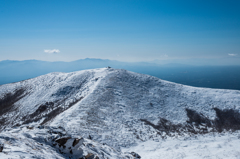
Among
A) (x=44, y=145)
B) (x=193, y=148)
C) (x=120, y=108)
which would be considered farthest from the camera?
(x=120, y=108)

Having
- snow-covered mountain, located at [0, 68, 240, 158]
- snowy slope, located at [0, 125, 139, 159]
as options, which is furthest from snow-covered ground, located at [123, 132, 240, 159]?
snowy slope, located at [0, 125, 139, 159]

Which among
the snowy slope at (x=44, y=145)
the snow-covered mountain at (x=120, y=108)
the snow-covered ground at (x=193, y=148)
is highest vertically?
the snowy slope at (x=44, y=145)

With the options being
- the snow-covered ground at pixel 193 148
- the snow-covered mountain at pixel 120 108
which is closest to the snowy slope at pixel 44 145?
the snow-covered mountain at pixel 120 108

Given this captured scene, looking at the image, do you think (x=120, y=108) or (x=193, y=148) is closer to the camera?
(x=193, y=148)

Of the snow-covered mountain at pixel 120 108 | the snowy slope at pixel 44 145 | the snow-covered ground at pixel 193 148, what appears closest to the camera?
the snowy slope at pixel 44 145

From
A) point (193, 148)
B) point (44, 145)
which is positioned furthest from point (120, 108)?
point (44, 145)

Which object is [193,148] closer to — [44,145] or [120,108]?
[120,108]

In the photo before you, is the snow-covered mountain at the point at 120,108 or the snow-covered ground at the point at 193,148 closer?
the snow-covered ground at the point at 193,148

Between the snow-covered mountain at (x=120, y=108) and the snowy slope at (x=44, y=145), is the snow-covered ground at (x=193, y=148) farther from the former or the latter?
the snowy slope at (x=44, y=145)

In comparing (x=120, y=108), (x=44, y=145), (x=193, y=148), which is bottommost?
(x=193, y=148)
